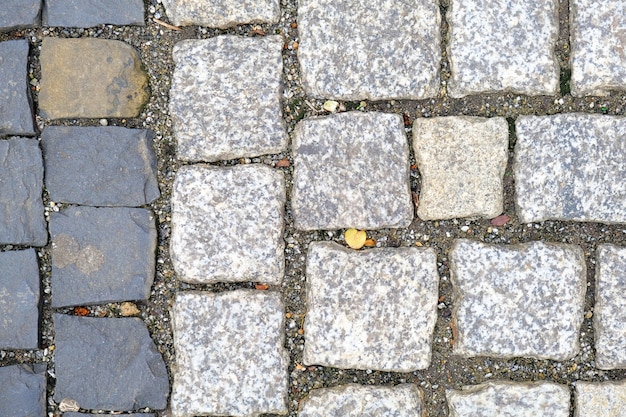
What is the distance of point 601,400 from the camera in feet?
7.10

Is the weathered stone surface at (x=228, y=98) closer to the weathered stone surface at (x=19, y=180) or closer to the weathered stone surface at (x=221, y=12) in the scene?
the weathered stone surface at (x=221, y=12)

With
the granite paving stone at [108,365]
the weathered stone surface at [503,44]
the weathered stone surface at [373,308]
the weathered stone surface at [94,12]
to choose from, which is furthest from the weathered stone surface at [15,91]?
the weathered stone surface at [503,44]

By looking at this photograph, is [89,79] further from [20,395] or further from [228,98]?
[20,395]

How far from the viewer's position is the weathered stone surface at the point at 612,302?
85.0 inches

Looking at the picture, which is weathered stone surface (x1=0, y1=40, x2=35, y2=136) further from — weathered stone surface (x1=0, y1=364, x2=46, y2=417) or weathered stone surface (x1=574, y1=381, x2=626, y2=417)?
weathered stone surface (x1=574, y1=381, x2=626, y2=417)

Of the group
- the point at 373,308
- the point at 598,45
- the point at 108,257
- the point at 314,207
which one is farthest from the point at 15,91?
the point at 598,45

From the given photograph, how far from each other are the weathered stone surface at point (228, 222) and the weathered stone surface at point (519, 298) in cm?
69

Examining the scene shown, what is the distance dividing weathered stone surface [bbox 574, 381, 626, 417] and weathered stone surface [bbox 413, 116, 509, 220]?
30.6 inches

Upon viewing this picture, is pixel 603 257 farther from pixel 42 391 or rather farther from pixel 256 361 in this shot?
pixel 42 391

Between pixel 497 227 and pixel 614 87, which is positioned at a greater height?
pixel 614 87

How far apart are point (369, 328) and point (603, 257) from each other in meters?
0.90

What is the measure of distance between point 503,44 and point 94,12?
152 cm

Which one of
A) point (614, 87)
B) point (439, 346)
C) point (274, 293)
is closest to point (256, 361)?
point (274, 293)

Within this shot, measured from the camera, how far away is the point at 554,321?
→ 7.06 ft
